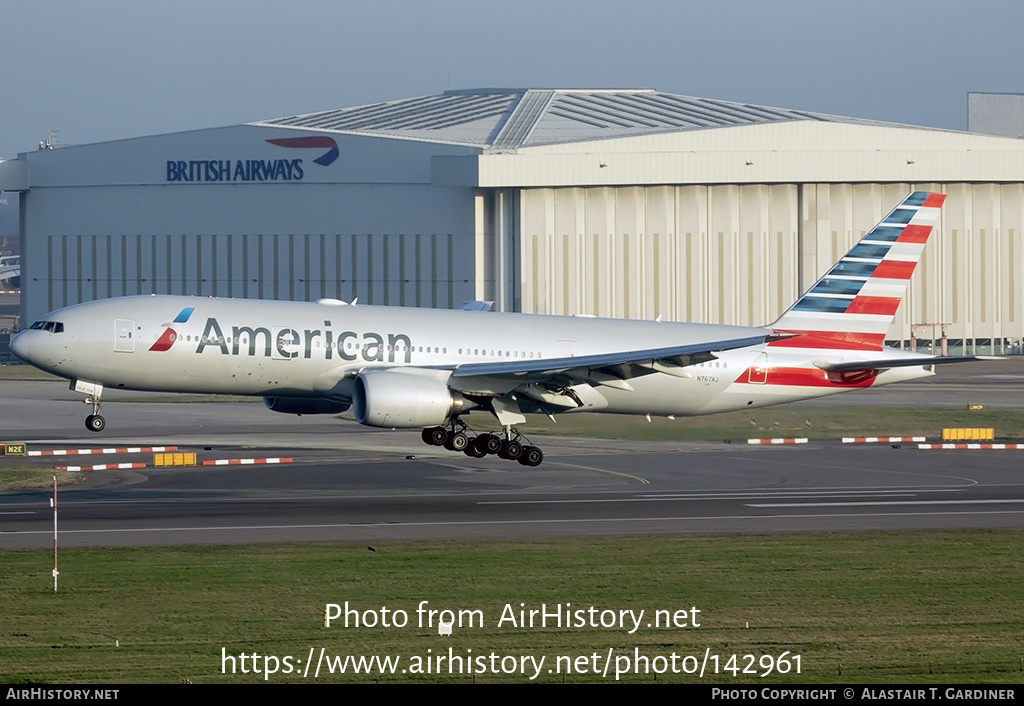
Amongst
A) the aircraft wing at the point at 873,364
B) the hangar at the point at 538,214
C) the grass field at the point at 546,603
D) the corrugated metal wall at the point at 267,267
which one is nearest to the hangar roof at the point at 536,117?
the hangar at the point at 538,214

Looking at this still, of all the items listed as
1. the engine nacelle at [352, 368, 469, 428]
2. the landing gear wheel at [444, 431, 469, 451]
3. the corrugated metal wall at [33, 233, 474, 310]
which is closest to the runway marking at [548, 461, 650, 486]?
the landing gear wheel at [444, 431, 469, 451]

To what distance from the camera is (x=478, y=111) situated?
334ft

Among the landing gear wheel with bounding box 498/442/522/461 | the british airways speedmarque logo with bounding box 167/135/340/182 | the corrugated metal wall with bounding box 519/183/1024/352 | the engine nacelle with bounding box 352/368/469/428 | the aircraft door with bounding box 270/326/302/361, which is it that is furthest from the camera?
the british airways speedmarque logo with bounding box 167/135/340/182

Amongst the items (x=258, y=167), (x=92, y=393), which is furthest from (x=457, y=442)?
(x=258, y=167)

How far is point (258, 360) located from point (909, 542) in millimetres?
18231

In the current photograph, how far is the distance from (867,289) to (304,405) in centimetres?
1795

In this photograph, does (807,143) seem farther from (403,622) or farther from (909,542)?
(403,622)

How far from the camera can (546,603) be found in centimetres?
2464

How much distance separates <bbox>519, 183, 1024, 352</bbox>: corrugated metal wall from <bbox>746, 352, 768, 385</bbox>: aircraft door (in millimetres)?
43181

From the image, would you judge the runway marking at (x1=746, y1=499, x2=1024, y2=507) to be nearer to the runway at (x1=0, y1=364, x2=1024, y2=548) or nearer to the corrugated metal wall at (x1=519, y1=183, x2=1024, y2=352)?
the runway at (x1=0, y1=364, x2=1024, y2=548)

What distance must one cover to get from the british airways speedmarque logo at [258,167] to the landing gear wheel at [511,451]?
51539 millimetres

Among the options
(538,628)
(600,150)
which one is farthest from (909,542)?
(600,150)

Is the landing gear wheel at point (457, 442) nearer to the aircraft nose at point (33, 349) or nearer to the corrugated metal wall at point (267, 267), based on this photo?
the aircraft nose at point (33, 349)

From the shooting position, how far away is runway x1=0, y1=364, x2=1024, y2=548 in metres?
33.8
